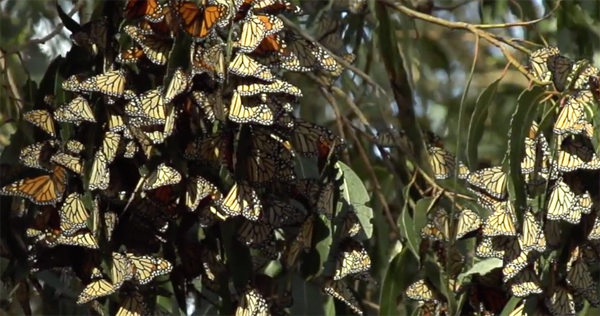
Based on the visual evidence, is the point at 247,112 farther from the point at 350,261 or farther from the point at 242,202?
the point at 350,261

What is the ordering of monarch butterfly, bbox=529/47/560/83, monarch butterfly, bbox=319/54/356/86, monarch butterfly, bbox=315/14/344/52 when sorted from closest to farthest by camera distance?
monarch butterfly, bbox=529/47/560/83
monarch butterfly, bbox=319/54/356/86
monarch butterfly, bbox=315/14/344/52

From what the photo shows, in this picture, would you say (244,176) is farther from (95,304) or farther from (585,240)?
(585,240)

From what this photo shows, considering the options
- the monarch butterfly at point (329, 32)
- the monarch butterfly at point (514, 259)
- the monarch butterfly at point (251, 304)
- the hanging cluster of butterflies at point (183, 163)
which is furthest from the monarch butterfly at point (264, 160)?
the monarch butterfly at point (329, 32)

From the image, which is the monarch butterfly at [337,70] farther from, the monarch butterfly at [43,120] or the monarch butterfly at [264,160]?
the monarch butterfly at [43,120]

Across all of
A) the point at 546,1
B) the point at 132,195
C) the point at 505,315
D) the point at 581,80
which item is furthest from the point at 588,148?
the point at 546,1

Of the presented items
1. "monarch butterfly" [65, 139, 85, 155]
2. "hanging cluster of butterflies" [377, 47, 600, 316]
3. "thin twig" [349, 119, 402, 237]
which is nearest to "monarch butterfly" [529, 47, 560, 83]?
"hanging cluster of butterflies" [377, 47, 600, 316]

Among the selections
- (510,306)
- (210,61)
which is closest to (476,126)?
(510,306)

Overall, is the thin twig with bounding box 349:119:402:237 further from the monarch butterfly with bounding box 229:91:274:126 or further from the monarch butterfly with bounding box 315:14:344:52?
the monarch butterfly with bounding box 229:91:274:126

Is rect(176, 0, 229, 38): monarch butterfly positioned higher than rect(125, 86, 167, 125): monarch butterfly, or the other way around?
rect(176, 0, 229, 38): monarch butterfly
